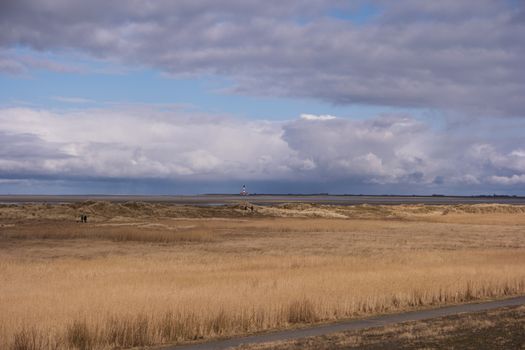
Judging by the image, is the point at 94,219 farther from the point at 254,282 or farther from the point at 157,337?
the point at 157,337

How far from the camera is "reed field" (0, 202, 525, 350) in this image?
16.0m

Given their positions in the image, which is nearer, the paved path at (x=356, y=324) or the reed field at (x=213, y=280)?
the paved path at (x=356, y=324)

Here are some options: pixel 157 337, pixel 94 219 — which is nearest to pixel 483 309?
pixel 157 337

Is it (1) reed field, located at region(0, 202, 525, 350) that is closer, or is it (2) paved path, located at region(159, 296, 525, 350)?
(2) paved path, located at region(159, 296, 525, 350)

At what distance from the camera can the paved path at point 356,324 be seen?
1488 centimetres

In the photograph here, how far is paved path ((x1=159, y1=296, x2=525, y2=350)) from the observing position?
14875 mm

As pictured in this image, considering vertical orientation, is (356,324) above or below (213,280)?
below

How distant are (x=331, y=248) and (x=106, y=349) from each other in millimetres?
27649

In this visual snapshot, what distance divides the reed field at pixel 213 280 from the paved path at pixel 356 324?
0.86 meters

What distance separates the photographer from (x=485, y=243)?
45562 millimetres

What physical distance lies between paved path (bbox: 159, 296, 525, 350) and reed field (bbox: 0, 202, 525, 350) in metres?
0.86

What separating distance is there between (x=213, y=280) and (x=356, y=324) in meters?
8.37

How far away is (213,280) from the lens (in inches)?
959

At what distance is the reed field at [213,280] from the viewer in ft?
52.5
